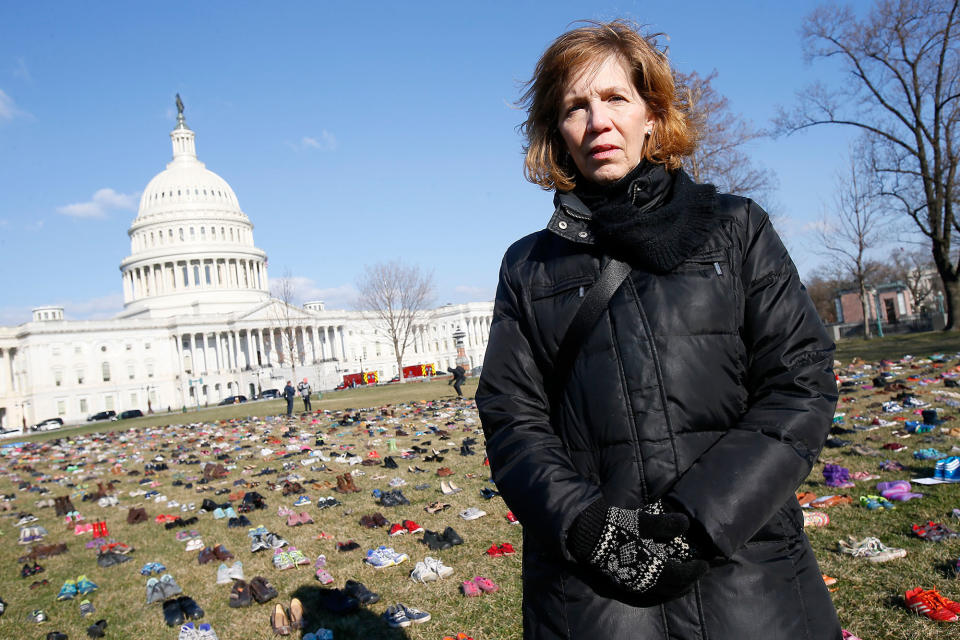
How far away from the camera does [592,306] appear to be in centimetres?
182

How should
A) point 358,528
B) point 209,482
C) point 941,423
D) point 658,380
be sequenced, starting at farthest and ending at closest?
point 209,482
point 941,423
point 358,528
point 658,380

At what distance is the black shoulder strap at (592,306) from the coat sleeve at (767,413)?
1.22 feet

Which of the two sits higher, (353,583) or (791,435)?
(791,435)

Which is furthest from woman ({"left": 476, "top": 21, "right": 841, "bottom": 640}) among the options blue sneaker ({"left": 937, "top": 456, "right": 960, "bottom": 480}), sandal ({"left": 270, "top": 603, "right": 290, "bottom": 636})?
blue sneaker ({"left": 937, "top": 456, "right": 960, "bottom": 480})

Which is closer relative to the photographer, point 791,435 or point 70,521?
point 791,435

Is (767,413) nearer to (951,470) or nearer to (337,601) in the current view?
(337,601)

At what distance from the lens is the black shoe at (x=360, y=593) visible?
16.7ft

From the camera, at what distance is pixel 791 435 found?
1.66 metres

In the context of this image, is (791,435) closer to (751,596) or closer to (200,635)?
(751,596)

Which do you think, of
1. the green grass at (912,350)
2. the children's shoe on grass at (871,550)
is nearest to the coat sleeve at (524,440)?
the children's shoe on grass at (871,550)

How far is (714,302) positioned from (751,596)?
770mm

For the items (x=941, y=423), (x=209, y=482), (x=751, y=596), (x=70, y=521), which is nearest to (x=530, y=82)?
(x=751, y=596)

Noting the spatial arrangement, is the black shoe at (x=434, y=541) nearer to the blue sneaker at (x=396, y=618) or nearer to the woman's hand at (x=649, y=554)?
the blue sneaker at (x=396, y=618)

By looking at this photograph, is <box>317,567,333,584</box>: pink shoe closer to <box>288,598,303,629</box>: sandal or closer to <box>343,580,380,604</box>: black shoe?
<box>343,580,380,604</box>: black shoe
